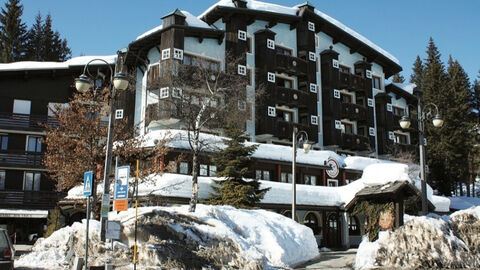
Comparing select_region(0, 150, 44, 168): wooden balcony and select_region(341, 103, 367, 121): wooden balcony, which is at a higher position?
select_region(341, 103, 367, 121): wooden balcony

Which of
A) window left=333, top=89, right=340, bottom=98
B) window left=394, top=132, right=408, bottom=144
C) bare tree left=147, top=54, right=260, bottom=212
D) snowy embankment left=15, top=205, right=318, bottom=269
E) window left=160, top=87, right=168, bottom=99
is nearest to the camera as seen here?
snowy embankment left=15, top=205, right=318, bottom=269

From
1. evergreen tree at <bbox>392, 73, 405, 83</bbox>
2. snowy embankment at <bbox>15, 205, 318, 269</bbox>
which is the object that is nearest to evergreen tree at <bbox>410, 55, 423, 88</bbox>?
evergreen tree at <bbox>392, 73, 405, 83</bbox>

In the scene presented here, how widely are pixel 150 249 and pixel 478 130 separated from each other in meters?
55.3

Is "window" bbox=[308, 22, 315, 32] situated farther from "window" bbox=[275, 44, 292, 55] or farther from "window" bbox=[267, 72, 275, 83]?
"window" bbox=[267, 72, 275, 83]

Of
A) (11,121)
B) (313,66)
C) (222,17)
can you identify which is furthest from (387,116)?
(11,121)

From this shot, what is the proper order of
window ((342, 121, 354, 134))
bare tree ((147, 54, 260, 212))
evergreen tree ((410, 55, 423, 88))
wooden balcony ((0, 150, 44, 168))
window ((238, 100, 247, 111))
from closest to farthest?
bare tree ((147, 54, 260, 212)) → window ((238, 100, 247, 111)) → wooden balcony ((0, 150, 44, 168)) → window ((342, 121, 354, 134)) → evergreen tree ((410, 55, 423, 88))

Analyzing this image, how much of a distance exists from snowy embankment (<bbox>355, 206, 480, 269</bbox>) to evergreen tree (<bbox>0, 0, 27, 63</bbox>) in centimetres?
5506

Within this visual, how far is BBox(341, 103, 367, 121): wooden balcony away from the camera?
158 feet

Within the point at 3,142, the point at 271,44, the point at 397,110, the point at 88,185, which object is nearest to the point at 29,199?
the point at 3,142

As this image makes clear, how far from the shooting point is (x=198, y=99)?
27859mm

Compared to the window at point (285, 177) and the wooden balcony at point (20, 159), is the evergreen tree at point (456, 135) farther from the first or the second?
the wooden balcony at point (20, 159)

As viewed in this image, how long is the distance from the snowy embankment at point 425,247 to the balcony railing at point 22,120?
93.3 feet

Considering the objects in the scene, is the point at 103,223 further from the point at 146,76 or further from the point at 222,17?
the point at 222,17

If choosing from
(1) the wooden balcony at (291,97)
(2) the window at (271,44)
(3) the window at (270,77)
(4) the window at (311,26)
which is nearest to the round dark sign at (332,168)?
(1) the wooden balcony at (291,97)
